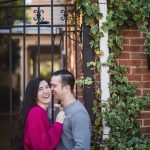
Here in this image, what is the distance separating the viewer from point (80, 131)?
13.2ft

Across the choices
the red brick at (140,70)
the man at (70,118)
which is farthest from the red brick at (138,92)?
the man at (70,118)

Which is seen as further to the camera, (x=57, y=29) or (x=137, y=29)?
(x=57, y=29)

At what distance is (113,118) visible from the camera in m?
4.94

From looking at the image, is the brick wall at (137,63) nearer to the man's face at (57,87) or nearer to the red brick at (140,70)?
the red brick at (140,70)

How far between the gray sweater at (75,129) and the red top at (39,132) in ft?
0.22

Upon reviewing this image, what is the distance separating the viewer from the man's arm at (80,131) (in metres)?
4.02

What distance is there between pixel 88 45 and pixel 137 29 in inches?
21.3

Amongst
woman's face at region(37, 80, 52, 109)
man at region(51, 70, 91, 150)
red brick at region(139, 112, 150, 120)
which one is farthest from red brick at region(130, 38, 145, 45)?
woman's face at region(37, 80, 52, 109)

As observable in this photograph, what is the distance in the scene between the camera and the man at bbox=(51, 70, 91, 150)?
4027 mm

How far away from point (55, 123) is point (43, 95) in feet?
0.89

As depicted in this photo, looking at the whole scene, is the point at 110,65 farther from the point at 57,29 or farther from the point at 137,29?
the point at 57,29

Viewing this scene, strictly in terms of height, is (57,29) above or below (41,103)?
above

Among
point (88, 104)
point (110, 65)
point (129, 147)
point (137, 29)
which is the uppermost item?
point (137, 29)

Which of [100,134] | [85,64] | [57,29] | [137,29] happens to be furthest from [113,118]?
[57,29]
